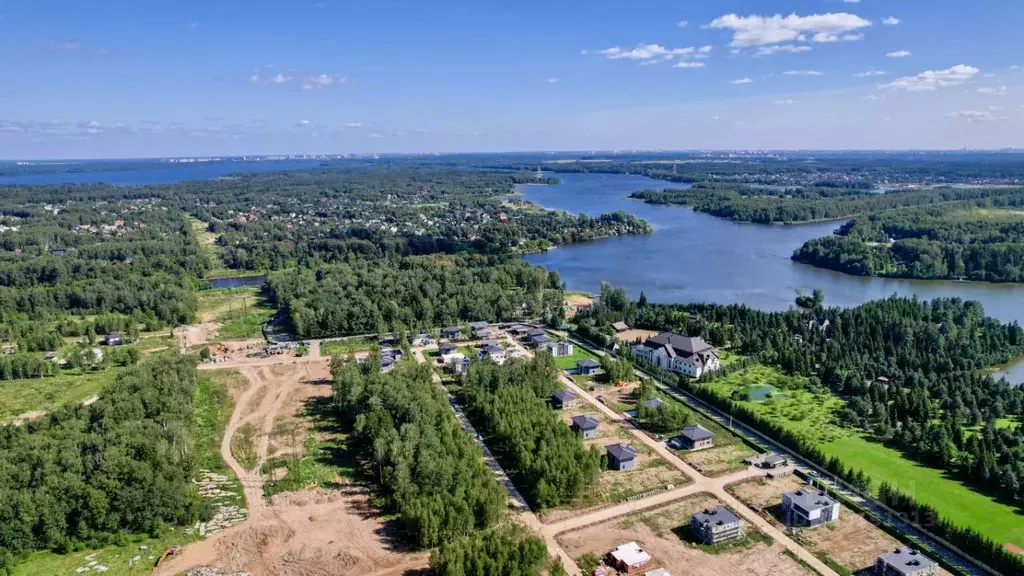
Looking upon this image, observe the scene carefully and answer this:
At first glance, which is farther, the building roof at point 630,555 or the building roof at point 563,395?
the building roof at point 563,395

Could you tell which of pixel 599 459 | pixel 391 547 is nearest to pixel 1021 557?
pixel 599 459

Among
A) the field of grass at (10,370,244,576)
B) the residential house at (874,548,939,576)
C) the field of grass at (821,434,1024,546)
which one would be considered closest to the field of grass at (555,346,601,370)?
the field of grass at (821,434,1024,546)

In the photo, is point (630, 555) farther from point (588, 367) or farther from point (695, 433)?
point (588, 367)

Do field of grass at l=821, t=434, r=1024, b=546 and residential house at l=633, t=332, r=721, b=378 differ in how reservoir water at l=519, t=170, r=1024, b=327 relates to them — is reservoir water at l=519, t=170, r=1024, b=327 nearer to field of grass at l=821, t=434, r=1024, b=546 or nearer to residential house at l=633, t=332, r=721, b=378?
residential house at l=633, t=332, r=721, b=378

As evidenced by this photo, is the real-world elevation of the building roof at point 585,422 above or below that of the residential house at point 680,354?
below

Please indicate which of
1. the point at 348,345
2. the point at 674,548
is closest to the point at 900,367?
the point at 674,548

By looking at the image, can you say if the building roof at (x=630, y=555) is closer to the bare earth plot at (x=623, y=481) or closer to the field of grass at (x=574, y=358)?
the bare earth plot at (x=623, y=481)

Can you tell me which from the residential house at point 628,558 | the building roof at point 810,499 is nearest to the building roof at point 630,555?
the residential house at point 628,558
